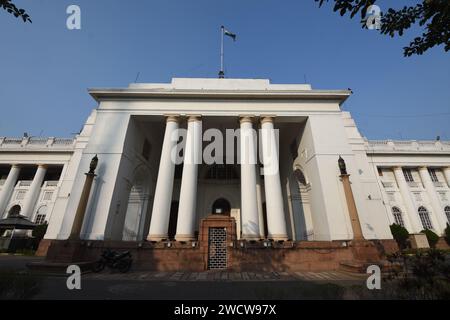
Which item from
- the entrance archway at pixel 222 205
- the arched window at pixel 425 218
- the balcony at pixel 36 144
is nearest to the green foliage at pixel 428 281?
the entrance archway at pixel 222 205

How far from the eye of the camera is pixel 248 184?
521 inches

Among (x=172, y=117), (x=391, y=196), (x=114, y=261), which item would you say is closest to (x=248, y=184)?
Answer: (x=172, y=117)

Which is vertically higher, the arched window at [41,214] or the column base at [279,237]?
the arched window at [41,214]

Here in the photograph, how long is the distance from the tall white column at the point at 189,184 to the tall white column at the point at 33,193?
81.0ft

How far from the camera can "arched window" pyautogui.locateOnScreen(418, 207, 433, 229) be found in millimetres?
24391

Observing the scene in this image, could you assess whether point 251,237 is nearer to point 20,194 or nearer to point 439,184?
point 439,184

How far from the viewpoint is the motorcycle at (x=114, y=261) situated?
31.6ft

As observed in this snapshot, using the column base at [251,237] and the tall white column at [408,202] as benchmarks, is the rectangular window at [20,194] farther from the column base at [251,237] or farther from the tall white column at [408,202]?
the tall white column at [408,202]

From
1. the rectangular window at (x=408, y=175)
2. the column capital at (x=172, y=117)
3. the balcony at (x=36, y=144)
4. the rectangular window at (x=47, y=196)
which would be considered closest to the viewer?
the column capital at (x=172, y=117)

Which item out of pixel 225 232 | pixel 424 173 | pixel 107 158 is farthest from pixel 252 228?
pixel 424 173

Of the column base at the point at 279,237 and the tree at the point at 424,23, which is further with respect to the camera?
the column base at the point at 279,237

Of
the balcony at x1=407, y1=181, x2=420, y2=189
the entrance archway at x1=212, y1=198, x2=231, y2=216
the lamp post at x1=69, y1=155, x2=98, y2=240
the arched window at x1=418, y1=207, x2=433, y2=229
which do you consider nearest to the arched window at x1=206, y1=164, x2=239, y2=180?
the entrance archway at x1=212, y1=198, x2=231, y2=216

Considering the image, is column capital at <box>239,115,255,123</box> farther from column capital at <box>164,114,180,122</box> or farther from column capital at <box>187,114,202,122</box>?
column capital at <box>164,114,180,122</box>

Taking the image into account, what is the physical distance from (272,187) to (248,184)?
1.52 metres
